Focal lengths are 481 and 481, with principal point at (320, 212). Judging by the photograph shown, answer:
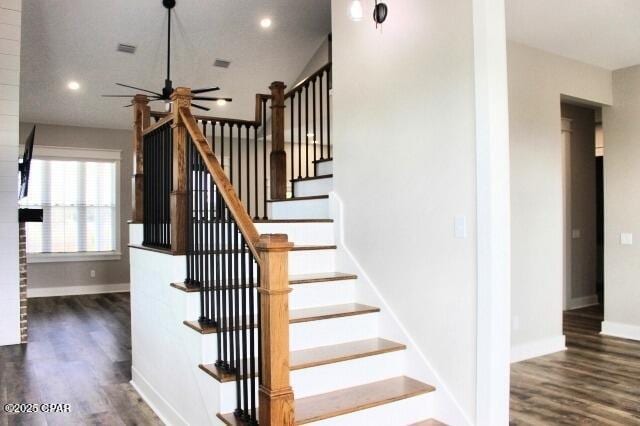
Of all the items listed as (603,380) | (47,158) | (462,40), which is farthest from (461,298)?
(47,158)

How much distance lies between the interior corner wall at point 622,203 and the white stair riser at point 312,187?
3444 millimetres

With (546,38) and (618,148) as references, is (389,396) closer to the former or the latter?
(546,38)

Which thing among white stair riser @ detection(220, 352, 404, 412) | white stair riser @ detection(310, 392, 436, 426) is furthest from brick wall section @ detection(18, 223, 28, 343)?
white stair riser @ detection(310, 392, 436, 426)

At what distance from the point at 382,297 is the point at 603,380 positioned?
2074 millimetres

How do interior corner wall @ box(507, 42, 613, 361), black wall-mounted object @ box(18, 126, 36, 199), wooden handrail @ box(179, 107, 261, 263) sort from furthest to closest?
1. black wall-mounted object @ box(18, 126, 36, 199)
2. interior corner wall @ box(507, 42, 613, 361)
3. wooden handrail @ box(179, 107, 261, 263)

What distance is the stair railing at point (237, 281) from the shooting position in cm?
204

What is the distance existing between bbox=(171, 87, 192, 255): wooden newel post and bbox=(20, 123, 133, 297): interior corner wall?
6.64 meters

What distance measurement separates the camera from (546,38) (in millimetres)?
4516

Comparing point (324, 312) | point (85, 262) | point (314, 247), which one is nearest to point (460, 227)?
point (324, 312)

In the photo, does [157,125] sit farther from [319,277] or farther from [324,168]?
[324,168]

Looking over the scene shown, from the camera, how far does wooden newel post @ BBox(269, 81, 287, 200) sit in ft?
16.1

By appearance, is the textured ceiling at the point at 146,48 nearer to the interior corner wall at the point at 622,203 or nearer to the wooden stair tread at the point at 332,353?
the interior corner wall at the point at 622,203

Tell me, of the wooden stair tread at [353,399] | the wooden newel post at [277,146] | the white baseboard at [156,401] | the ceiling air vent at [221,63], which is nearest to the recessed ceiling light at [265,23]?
the ceiling air vent at [221,63]

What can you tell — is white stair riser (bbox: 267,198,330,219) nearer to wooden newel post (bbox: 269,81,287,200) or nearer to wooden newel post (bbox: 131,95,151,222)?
wooden newel post (bbox: 269,81,287,200)
